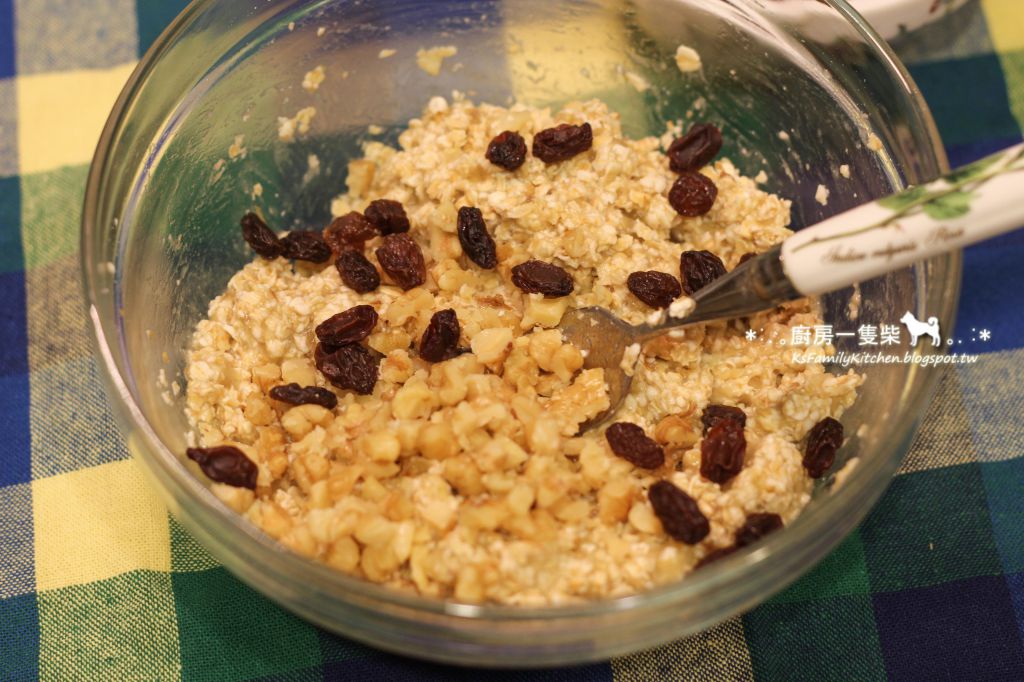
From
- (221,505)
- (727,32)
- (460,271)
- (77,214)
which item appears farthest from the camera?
(77,214)

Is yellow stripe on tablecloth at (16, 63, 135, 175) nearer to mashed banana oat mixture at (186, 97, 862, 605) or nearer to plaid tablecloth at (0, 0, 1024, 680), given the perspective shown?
plaid tablecloth at (0, 0, 1024, 680)

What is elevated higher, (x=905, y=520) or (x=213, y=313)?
(x=213, y=313)

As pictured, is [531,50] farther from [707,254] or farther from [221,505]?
[221,505]

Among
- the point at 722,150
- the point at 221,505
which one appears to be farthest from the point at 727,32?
the point at 221,505

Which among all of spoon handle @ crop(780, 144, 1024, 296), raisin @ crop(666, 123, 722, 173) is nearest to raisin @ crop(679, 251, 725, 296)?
raisin @ crop(666, 123, 722, 173)

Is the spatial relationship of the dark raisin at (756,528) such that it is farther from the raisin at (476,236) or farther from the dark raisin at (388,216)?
the dark raisin at (388,216)

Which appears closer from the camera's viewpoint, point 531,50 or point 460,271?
point 460,271
